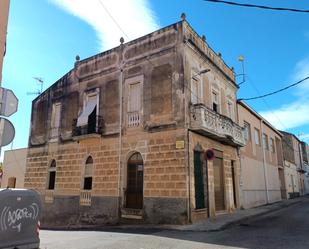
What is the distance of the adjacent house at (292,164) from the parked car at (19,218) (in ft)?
104

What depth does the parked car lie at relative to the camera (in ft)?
18.1

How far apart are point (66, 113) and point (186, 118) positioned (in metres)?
8.68

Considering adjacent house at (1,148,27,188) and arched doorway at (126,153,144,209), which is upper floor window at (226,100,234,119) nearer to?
arched doorway at (126,153,144,209)

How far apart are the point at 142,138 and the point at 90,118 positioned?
13.5 ft

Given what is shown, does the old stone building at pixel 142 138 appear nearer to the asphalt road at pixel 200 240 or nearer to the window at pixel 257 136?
the asphalt road at pixel 200 240

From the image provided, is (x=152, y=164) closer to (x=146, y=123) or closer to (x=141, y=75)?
(x=146, y=123)

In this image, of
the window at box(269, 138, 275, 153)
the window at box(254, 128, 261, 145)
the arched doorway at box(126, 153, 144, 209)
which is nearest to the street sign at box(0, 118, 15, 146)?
the arched doorway at box(126, 153, 144, 209)

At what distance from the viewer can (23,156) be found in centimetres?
2262

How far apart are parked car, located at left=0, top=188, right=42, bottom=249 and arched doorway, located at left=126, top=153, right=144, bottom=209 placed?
8598 mm

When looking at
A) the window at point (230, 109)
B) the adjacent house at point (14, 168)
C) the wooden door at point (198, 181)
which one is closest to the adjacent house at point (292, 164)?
the window at point (230, 109)

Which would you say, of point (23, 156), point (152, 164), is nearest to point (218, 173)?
point (152, 164)

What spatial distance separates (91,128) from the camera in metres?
17.0

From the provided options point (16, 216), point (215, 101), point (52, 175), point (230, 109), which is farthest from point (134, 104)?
point (16, 216)

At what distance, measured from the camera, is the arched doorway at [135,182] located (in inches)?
572
